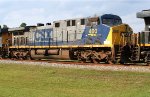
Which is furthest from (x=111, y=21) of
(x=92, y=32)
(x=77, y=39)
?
(x=77, y=39)

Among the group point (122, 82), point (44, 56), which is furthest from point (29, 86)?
point (44, 56)

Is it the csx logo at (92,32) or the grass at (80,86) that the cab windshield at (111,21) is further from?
the grass at (80,86)

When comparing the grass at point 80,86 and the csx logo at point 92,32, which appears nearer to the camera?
the grass at point 80,86

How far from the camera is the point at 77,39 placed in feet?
88.0

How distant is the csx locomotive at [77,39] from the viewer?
24031 millimetres

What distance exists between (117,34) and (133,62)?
7.48 ft

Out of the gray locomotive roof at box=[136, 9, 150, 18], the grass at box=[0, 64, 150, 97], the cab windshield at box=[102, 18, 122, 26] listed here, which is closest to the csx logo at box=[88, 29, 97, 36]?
the cab windshield at box=[102, 18, 122, 26]

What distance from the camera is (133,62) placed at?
78.4 ft

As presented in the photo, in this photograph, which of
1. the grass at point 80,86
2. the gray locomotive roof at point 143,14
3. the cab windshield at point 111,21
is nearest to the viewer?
the grass at point 80,86

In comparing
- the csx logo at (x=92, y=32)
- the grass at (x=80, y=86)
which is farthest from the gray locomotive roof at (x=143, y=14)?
the grass at (x=80, y=86)

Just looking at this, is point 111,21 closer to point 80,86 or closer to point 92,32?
point 92,32

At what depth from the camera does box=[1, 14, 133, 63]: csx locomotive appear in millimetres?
24031

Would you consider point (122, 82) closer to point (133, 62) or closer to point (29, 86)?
point (29, 86)

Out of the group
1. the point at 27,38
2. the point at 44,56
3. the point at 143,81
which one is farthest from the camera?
the point at 27,38
